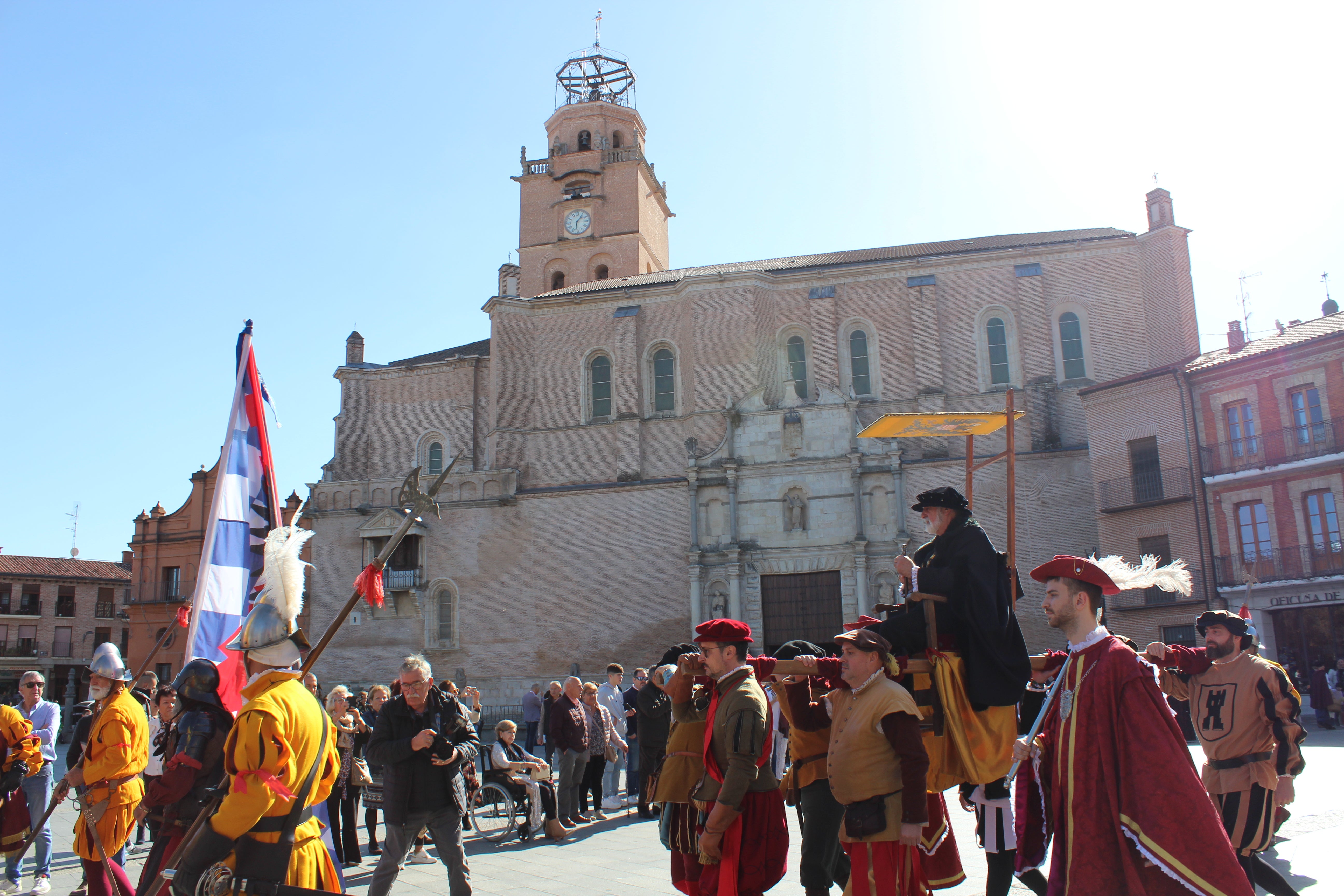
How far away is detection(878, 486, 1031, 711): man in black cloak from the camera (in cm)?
492

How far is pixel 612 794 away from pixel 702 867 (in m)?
8.76

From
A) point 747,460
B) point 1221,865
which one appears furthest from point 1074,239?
point 1221,865

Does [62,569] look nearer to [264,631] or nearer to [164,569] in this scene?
[164,569]

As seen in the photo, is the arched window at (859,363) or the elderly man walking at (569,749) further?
the arched window at (859,363)

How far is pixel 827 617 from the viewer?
29688 mm

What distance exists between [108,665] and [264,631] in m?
3.67

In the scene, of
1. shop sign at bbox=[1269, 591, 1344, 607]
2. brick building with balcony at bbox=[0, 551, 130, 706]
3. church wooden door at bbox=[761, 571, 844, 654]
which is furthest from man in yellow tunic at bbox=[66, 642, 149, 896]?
brick building with balcony at bbox=[0, 551, 130, 706]

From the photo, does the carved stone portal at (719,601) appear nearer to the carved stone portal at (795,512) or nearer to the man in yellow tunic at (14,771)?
the carved stone portal at (795,512)

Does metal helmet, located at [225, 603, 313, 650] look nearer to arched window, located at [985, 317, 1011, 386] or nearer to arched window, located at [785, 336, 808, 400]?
arched window, located at [785, 336, 808, 400]

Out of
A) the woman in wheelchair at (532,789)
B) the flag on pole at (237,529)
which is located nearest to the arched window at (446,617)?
the woman in wheelchair at (532,789)

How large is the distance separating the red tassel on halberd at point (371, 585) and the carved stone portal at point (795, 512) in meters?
24.5

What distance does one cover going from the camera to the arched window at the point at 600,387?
33594mm

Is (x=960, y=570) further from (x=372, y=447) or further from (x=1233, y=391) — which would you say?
(x=372, y=447)

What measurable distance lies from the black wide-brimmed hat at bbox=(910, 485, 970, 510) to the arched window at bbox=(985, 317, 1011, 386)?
1064 inches
